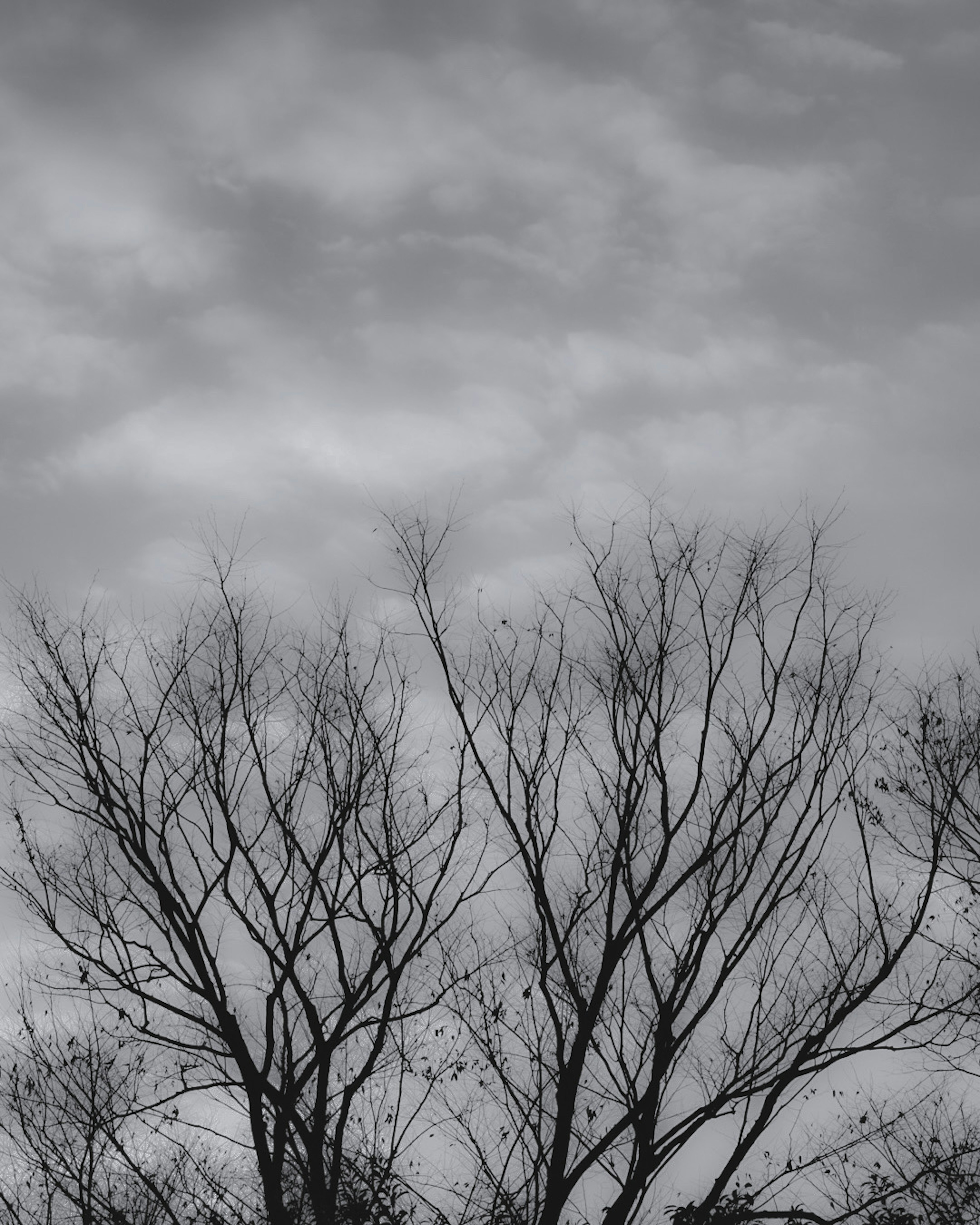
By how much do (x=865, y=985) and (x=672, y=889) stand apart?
151 centimetres

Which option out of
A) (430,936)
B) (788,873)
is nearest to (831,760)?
(788,873)

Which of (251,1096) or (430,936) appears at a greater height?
(430,936)

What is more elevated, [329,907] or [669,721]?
[669,721]

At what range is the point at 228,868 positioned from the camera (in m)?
7.64

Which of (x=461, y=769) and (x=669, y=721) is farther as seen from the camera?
(x=461, y=769)

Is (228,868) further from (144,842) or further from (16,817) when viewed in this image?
(16,817)

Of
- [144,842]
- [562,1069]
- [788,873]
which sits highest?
[788,873]

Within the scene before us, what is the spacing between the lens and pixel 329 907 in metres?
7.90

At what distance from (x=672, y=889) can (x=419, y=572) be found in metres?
3.38

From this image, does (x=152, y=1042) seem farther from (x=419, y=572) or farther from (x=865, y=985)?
(x=865, y=985)

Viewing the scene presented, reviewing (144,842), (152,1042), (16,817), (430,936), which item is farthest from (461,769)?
(16,817)

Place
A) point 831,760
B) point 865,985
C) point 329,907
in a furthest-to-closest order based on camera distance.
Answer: point 329,907 < point 831,760 < point 865,985

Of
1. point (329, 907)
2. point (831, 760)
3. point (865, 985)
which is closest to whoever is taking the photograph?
point (865, 985)

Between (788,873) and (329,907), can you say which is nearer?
(788,873)
